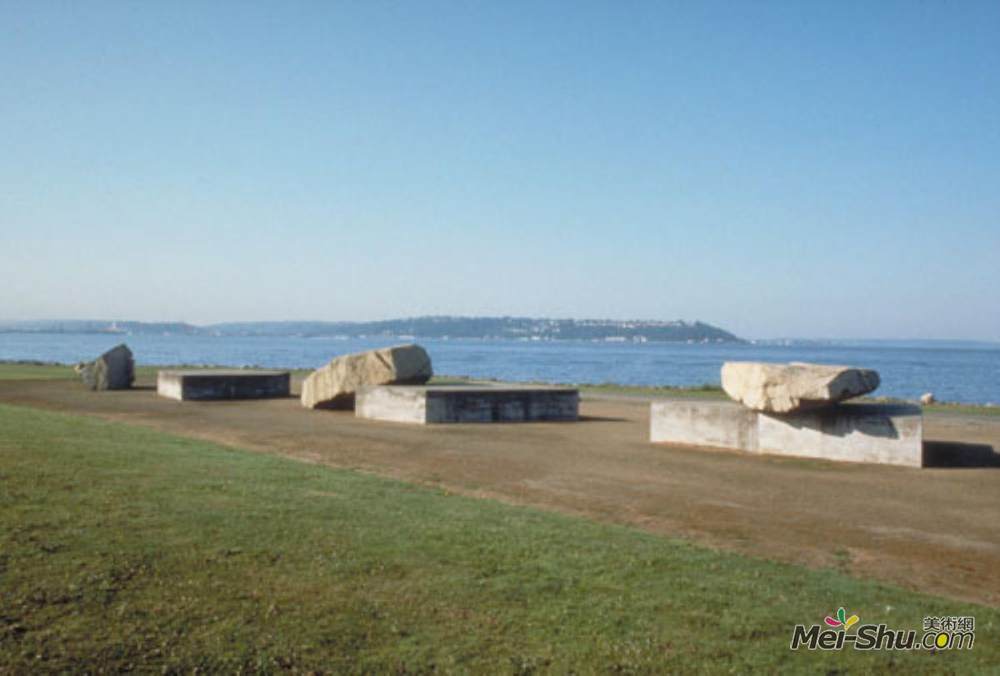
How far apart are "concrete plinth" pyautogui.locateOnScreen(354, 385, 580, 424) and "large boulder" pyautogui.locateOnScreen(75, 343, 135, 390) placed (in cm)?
1254

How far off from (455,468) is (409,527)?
5078mm

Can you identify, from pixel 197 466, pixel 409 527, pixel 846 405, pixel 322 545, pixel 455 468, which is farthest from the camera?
pixel 846 405

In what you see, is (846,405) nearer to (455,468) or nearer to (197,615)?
(455,468)

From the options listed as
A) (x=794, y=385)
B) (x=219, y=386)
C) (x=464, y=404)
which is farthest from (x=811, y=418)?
(x=219, y=386)

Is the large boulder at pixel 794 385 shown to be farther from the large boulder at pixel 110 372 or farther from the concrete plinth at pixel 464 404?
the large boulder at pixel 110 372

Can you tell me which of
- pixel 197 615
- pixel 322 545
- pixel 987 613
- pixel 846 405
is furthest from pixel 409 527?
pixel 846 405

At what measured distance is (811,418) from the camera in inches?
582

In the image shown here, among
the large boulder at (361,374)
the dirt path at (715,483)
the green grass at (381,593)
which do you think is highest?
the large boulder at (361,374)

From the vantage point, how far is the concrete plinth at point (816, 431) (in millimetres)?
14039

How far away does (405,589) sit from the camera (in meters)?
6.11

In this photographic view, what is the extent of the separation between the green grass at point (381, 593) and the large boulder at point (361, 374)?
13493 millimetres

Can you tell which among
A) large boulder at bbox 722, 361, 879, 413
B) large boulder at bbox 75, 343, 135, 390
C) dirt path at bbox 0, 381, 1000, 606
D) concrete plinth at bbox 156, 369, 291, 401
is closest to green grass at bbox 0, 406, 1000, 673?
dirt path at bbox 0, 381, 1000, 606

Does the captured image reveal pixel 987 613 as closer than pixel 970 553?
Yes

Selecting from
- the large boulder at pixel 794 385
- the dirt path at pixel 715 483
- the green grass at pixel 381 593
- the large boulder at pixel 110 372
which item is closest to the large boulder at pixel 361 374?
the dirt path at pixel 715 483
